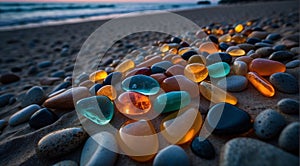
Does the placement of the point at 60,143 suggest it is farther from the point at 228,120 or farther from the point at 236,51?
the point at 236,51

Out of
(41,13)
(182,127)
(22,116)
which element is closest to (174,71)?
(182,127)

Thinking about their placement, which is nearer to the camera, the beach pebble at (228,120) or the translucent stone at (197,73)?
the beach pebble at (228,120)

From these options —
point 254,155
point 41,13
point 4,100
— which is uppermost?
point 41,13

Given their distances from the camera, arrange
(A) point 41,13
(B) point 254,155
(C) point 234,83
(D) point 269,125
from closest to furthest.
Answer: (B) point 254,155 < (D) point 269,125 < (C) point 234,83 < (A) point 41,13

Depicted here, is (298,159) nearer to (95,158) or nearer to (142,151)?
(142,151)

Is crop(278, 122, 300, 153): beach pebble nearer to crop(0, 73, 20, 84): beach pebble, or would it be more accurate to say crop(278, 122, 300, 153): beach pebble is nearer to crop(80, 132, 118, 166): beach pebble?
crop(80, 132, 118, 166): beach pebble

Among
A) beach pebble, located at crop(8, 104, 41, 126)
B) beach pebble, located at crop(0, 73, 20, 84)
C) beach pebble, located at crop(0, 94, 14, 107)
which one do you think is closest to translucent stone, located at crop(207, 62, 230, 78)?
beach pebble, located at crop(8, 104, 41, 126)

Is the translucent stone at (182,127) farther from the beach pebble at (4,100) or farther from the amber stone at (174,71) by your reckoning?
the beach pebble at (4,100)

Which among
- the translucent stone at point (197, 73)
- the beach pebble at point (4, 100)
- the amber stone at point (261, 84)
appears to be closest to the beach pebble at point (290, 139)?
the amber stone at point (261, 84)
